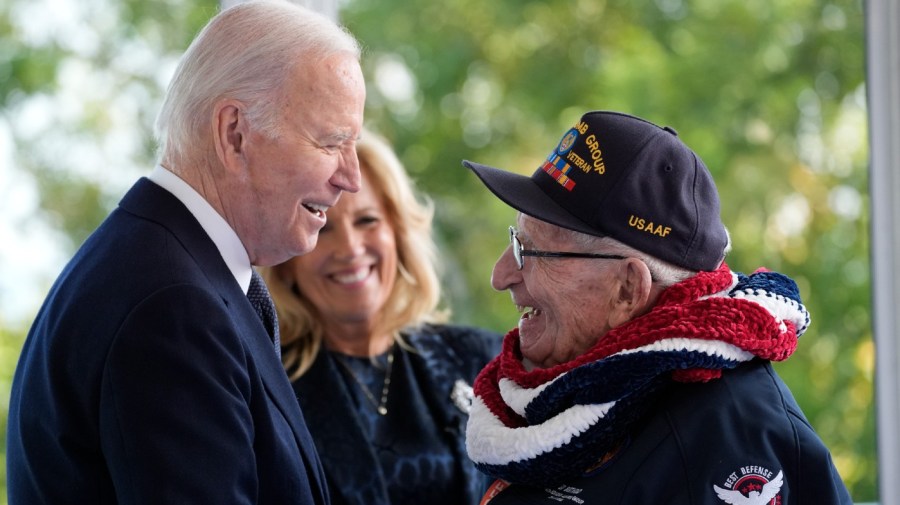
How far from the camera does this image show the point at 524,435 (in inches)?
58.2

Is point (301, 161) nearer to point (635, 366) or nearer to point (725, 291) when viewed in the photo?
point (635, 366)

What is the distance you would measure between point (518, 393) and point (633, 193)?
363mm

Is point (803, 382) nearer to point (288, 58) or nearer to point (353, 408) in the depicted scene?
point (353, 408)

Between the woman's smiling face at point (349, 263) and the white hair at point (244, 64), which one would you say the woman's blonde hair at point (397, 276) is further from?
the white hair at point (244, 64)

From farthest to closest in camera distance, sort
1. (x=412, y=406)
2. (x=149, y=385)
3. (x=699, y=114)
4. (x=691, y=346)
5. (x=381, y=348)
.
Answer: (x=699, y=114) < (x=381, y=348) < (x=412, y=406) < (x=691, y=346) < (x=149, y=385)

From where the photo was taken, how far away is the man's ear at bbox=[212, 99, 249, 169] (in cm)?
145

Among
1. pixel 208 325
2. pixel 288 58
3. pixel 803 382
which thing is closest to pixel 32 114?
pixel 288 58

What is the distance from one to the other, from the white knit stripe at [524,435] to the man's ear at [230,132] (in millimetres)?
568

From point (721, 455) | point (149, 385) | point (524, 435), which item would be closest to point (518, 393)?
point (524, 435)

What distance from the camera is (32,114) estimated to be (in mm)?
2398

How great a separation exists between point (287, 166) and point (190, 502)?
1.68ft

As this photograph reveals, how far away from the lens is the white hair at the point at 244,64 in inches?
57.1

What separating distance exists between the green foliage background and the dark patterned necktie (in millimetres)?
1012

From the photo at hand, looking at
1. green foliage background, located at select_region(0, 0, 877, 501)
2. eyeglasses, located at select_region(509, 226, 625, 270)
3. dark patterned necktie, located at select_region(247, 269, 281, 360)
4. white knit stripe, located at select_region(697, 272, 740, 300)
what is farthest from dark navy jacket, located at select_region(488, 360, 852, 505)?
green foliage background, located at select_region(0, 0, 877, 501)
